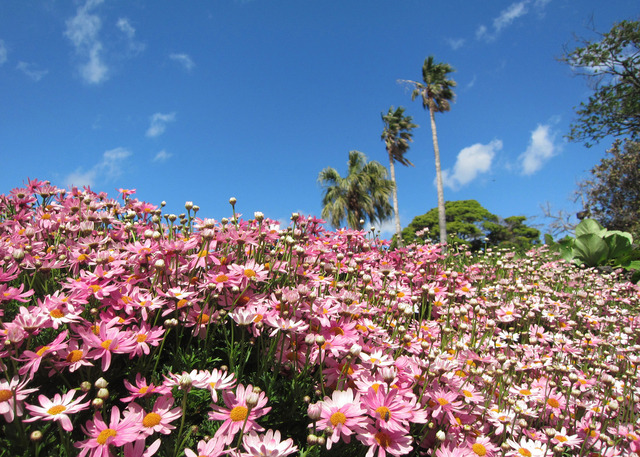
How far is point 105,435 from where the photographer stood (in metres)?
1.22

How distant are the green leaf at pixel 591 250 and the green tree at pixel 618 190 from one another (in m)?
14.2

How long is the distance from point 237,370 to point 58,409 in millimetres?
665

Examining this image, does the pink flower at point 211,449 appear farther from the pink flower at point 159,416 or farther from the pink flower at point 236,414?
the pink flower at point 159,416

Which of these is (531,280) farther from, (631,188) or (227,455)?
(631,188)

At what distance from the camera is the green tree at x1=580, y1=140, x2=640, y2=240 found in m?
19.0

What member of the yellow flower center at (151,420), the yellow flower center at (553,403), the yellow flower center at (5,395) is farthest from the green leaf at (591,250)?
the yellow flower center at (5,395)

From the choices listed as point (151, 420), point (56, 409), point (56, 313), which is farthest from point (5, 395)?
point (151, 420)

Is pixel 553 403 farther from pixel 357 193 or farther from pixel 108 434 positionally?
pixel 357 193

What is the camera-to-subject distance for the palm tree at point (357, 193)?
28.6 meters

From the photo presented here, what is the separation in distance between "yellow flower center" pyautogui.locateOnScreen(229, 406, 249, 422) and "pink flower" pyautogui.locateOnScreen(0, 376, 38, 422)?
678 mm

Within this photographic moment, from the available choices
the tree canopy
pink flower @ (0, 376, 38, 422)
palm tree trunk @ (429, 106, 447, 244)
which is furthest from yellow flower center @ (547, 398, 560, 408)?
the tree canopy

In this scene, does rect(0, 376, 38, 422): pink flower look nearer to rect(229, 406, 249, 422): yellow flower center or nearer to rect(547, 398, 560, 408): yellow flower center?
rect(229, 406, 249, 422): yellow flower center

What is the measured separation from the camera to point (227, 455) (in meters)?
1.32

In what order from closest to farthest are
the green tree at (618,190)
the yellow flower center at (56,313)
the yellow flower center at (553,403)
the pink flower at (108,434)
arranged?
the pink flower at (108,434) < the yellow flower center at (56,313) < the yellow flower center at (553,403) < the green tree at (618,190)
